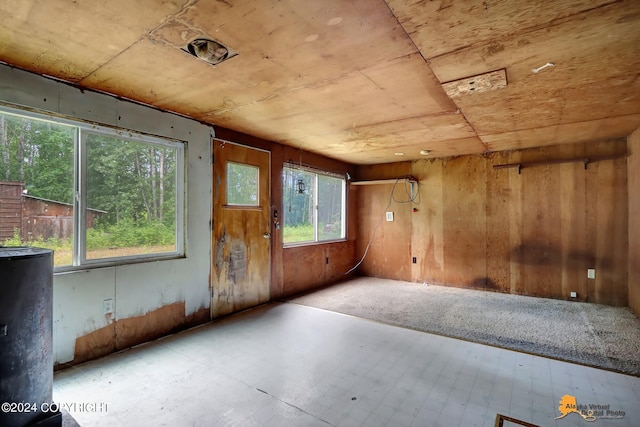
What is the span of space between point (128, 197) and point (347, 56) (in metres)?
2.41

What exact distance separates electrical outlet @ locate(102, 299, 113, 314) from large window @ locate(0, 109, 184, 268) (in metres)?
0.36

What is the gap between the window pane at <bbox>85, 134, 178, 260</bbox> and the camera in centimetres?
270

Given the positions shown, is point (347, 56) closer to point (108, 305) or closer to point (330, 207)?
point (108, 305)

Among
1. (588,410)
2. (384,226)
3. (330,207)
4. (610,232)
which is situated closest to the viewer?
(588,410)

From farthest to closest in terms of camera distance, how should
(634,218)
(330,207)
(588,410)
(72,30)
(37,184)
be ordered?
(330,207) → (634,218) → (37,184) → (588,410) → (72,30)

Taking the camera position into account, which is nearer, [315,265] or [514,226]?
[514,226]

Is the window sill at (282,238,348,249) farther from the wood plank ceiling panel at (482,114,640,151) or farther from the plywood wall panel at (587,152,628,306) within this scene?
the plywood wall panel at (587,152,628,306)

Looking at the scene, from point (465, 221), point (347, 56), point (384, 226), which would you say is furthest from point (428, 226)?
point (347, 56)

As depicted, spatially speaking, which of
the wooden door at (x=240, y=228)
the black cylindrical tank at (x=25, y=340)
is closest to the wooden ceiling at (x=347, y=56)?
the wooden door at (x=240, y=228)

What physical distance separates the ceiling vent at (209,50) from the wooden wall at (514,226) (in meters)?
4.46

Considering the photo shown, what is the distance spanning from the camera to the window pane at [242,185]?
3832 mm

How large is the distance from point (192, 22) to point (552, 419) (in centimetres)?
319

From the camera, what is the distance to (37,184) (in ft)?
7.79

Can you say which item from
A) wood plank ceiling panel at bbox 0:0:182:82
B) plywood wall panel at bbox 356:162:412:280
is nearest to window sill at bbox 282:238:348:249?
plywood wall panel at bbox 356:162:412:280
